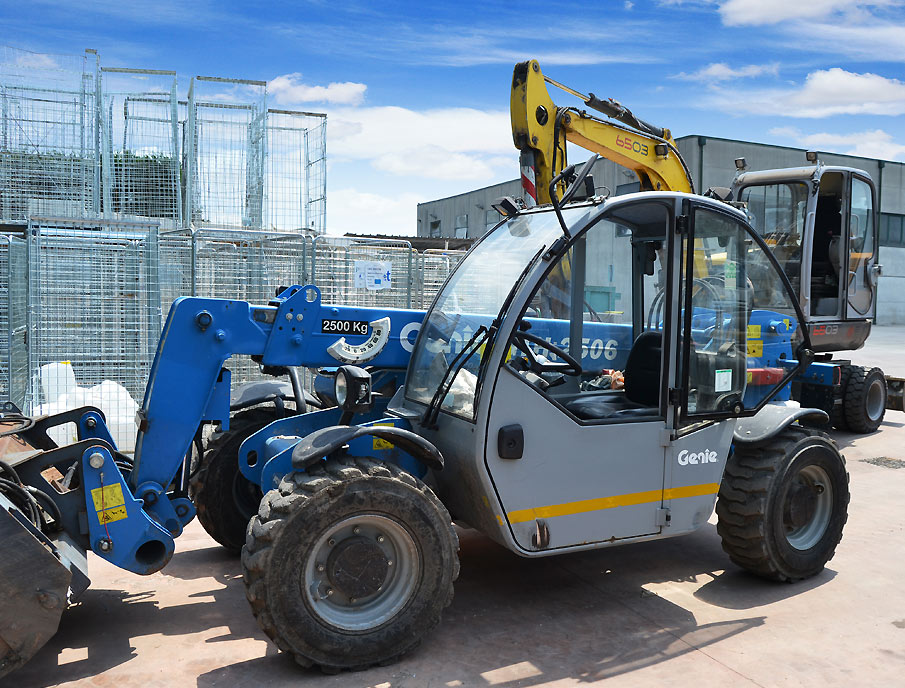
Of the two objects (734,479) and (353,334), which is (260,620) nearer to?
(353,334)

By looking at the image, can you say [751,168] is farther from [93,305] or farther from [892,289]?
[93,305]

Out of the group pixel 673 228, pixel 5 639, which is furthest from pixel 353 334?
pixel 5 639

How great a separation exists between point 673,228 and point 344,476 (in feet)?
7.30

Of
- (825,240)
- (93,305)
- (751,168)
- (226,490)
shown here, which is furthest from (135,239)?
(751,168)

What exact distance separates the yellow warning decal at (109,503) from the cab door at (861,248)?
347 inches

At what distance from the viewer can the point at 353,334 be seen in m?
5.06

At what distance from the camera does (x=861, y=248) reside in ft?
34.5

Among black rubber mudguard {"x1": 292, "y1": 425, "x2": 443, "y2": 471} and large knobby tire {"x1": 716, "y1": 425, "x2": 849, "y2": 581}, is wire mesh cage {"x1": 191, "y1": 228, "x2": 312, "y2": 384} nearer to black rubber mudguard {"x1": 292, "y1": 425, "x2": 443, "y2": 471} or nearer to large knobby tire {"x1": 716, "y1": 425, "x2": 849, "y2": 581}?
black rubber mudguard {"x1": 292, "y1": 425, "x2": 443, "y2": 471}

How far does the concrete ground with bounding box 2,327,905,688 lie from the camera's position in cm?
401

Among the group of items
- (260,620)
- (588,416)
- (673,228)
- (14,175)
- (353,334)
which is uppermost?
(14,175)

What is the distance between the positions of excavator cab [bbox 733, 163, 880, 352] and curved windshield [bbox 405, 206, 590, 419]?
20.3 feet

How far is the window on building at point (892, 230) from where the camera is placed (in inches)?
1409

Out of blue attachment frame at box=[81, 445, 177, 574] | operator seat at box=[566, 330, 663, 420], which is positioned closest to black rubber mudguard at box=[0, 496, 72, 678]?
blue attachment frame at box=[81, 445, 177, 574]

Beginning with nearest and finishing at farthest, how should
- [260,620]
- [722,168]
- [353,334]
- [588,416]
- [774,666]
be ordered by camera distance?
[260,620], [774,666], [588,416], [353,334], [722,168]
